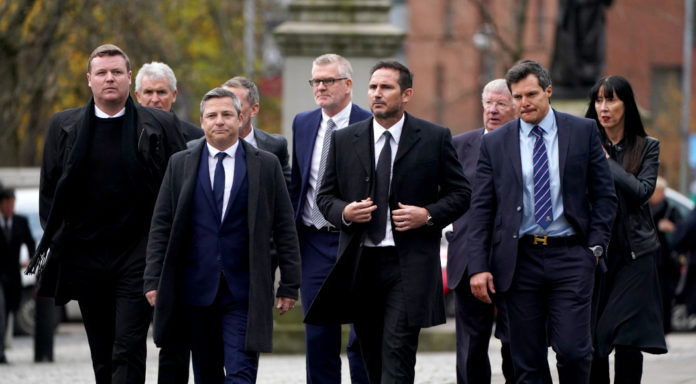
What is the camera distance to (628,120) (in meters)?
9.03

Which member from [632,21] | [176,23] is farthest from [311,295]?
[632,21]

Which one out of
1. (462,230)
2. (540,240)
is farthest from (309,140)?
(540,240)

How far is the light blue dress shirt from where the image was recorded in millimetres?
7879

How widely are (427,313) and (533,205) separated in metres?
0.81

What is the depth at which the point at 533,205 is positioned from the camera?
26.0 feet

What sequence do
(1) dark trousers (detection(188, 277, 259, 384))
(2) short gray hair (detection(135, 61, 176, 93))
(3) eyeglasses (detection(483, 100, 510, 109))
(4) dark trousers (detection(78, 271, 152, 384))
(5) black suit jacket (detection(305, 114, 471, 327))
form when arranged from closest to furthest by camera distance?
(1) dark trousers (detection(188, 277, 259, 384)) → (5) black suit jacket (detection(305, 114, 471, 327)) → (4) dark trousers (detection(78, 271, 152, 384)) → (3) eyeglasses (detection(483, 100, 510, 109)) → (2) short gray hair (detection(135, 61, 176, 93))

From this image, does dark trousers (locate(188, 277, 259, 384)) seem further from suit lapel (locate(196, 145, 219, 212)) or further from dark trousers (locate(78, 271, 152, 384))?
dark trousers (locate(78, 271, 152, 384))

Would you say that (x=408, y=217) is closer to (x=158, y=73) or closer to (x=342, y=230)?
(x=342, y=230)

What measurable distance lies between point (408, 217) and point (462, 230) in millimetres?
1483

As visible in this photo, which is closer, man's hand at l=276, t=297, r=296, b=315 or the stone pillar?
man's hand at l=276, t=297, r=296, b=315

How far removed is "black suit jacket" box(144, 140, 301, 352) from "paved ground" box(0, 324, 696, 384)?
3.26 metres

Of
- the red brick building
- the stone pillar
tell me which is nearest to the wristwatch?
the stone pillar

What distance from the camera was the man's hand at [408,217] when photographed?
25.7ft

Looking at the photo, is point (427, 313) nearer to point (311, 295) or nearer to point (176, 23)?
point (311, 295)
